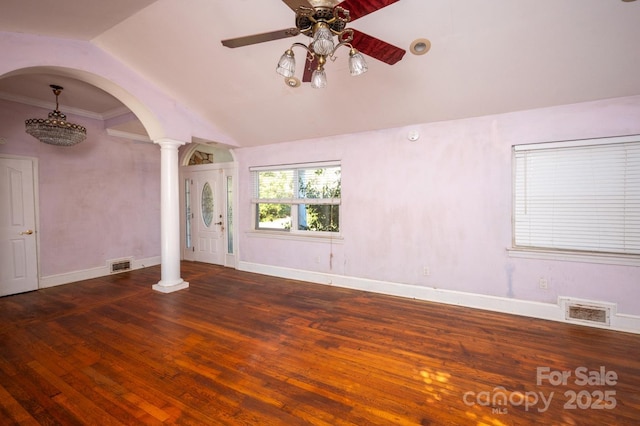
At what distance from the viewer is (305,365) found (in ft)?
7.52

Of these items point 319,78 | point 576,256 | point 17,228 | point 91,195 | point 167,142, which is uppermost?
point 167,142

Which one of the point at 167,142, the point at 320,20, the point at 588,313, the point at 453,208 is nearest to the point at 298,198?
the point at 167,142

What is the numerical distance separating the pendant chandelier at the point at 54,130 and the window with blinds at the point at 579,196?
5.54 m

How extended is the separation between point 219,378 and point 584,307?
371 centimetres

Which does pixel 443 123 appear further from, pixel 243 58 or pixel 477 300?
pixel 243 58

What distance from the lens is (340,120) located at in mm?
3986

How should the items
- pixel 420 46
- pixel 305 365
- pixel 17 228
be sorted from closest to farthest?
pixel 305 365 → pixel 420 46 → pixel 17 228

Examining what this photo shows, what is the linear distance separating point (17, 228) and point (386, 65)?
18.3ft

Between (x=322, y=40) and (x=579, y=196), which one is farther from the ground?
(x=322, y=40)

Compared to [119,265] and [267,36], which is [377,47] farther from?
[119,265]

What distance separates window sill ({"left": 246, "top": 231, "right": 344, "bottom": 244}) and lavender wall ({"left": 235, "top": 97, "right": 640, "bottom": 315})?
8 cm

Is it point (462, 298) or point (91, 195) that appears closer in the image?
point (462, 298)

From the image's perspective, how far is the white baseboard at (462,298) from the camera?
9.43 ft

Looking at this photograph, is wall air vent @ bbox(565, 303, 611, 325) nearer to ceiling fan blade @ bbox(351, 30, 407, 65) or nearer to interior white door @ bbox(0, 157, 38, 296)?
ceiling fan blade @ bbox(351, 30, 407, 65)
